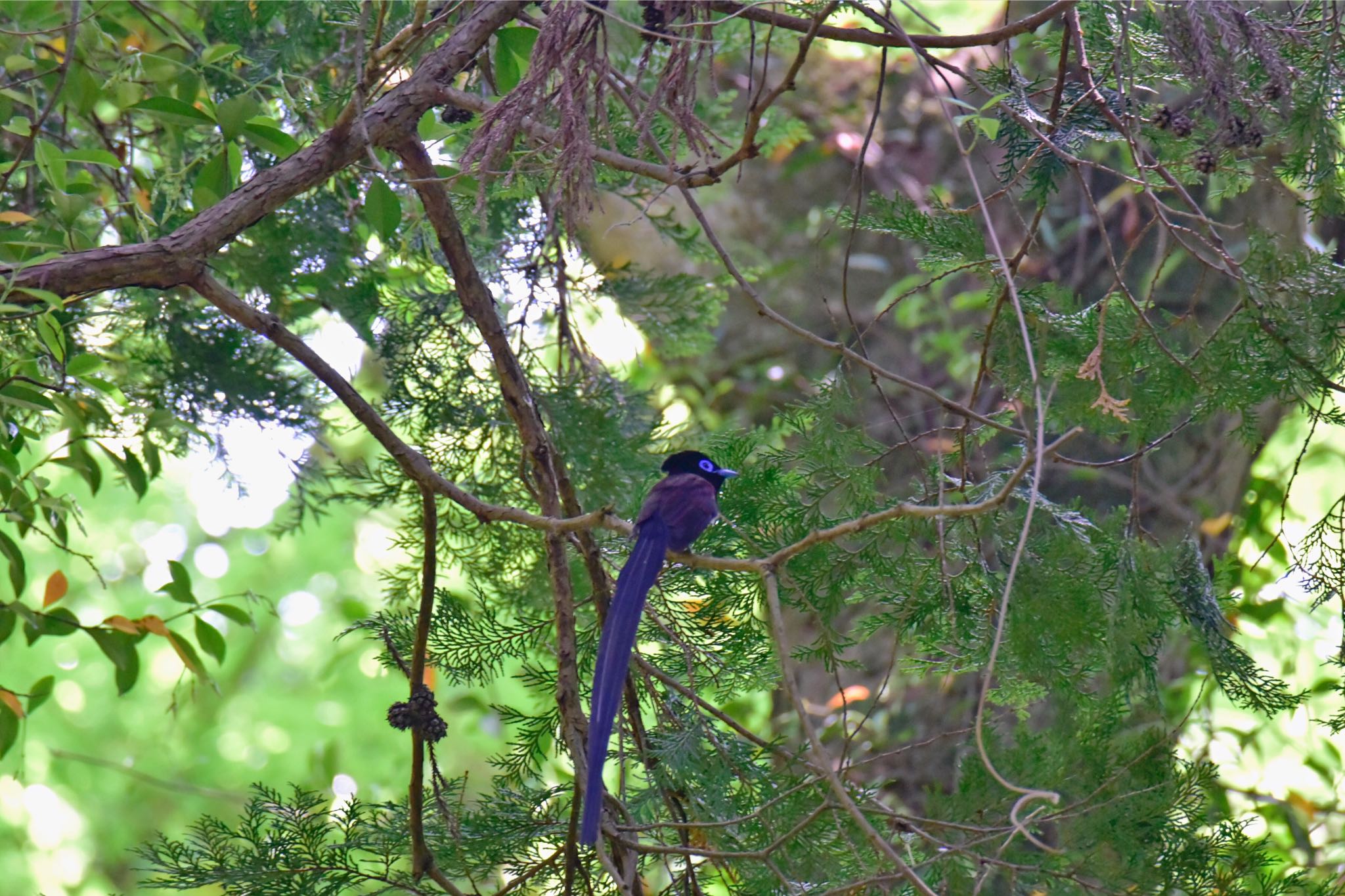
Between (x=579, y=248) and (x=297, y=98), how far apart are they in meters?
0.77

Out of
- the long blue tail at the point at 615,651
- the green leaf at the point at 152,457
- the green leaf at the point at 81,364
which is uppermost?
the green leaf at the point at 152,457

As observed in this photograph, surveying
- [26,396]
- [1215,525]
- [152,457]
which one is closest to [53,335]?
[26,396]

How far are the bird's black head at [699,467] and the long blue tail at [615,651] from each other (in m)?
0.34

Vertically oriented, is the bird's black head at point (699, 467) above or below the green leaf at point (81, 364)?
below

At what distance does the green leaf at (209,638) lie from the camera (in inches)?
104

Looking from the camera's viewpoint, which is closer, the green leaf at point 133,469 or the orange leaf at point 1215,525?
the green leaf at point 133,469

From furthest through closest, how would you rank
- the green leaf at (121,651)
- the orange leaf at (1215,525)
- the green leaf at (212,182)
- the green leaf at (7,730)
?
the orange leaf at (1215,525)
the green leaf at (121,651)
the green leaf at (7,730)
the green leaf at (212,182)

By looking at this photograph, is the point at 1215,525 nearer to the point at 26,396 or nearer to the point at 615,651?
the point at 615,651

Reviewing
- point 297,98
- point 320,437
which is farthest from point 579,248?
point 320,437

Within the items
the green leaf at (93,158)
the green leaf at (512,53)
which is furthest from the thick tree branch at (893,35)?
the green leaf at (93,158)

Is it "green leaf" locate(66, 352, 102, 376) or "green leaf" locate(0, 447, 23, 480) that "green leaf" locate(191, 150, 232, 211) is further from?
"green leaf" locate(0, 447, 23, 480)

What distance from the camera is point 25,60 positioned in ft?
8.50

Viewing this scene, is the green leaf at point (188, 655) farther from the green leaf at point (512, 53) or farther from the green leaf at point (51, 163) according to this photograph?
the green leaf at point (512, 53)

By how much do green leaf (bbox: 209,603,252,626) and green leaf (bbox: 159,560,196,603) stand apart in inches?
2.6
